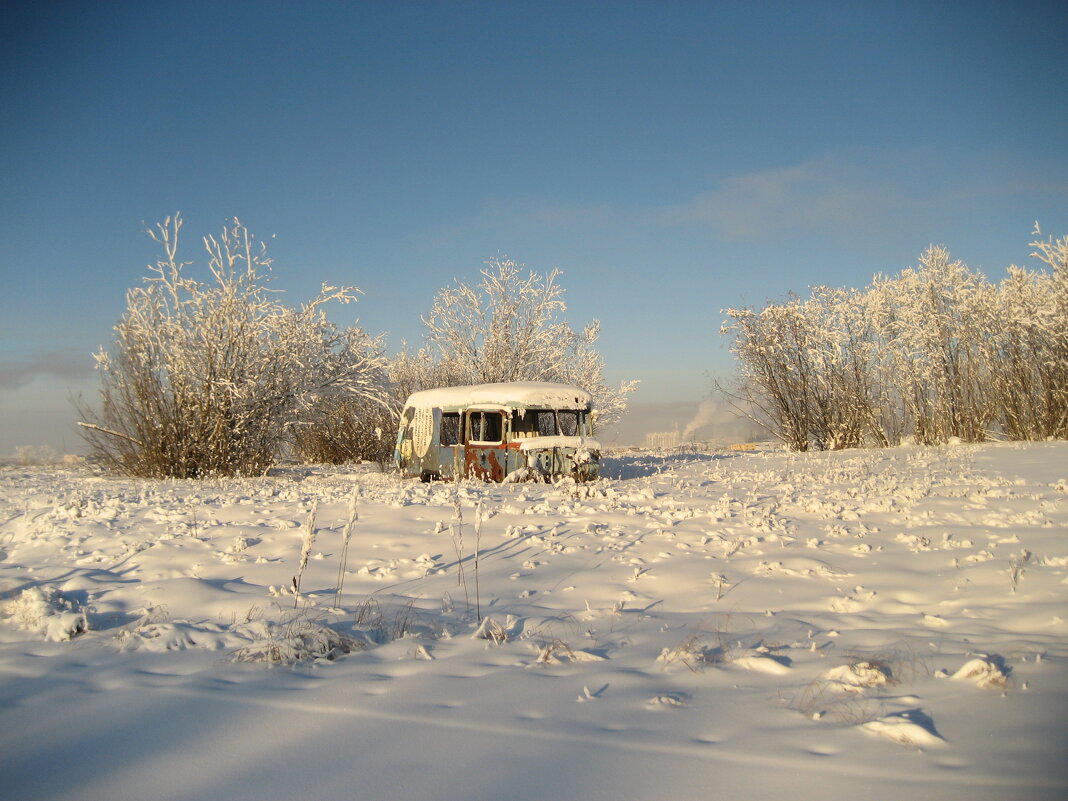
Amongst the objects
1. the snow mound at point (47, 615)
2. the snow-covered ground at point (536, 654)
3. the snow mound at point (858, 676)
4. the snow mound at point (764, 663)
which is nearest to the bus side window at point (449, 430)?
the snow-covered ground at point (536, 654)

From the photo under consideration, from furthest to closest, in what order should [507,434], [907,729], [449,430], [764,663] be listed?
[449,430], [507,434], [764,663], [907,729]

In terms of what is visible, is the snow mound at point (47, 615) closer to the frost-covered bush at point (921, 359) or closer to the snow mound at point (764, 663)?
the snow mound at point (764, 663)

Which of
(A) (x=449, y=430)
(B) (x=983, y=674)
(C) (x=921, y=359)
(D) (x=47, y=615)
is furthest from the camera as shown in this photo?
(C) (x=921, y=359)

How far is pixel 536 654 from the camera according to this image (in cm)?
468

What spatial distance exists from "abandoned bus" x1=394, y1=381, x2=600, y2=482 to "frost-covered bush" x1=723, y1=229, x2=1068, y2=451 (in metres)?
14.9

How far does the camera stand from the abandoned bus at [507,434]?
50.2 ft

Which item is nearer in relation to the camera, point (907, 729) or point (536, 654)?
point (907, 729)

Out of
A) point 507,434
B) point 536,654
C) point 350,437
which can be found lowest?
point 536,654

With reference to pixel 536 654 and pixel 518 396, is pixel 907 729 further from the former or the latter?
pixel 518 396

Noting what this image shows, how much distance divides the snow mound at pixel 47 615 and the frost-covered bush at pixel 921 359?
27.1m

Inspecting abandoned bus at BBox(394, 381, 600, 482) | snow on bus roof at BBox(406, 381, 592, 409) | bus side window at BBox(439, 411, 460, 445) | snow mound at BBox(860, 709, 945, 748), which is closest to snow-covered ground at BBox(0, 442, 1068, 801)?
snow mound at BBox(860, 709, 945, 748)

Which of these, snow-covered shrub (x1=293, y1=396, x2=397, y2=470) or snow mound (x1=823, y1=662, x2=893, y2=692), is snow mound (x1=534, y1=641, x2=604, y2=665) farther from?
snow-covered shrub (x1=293, y1=396, x2=397, y2=470)

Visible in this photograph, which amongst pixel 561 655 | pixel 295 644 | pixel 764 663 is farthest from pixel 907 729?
pixel 295 644

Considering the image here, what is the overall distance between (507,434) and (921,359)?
2016 cm
